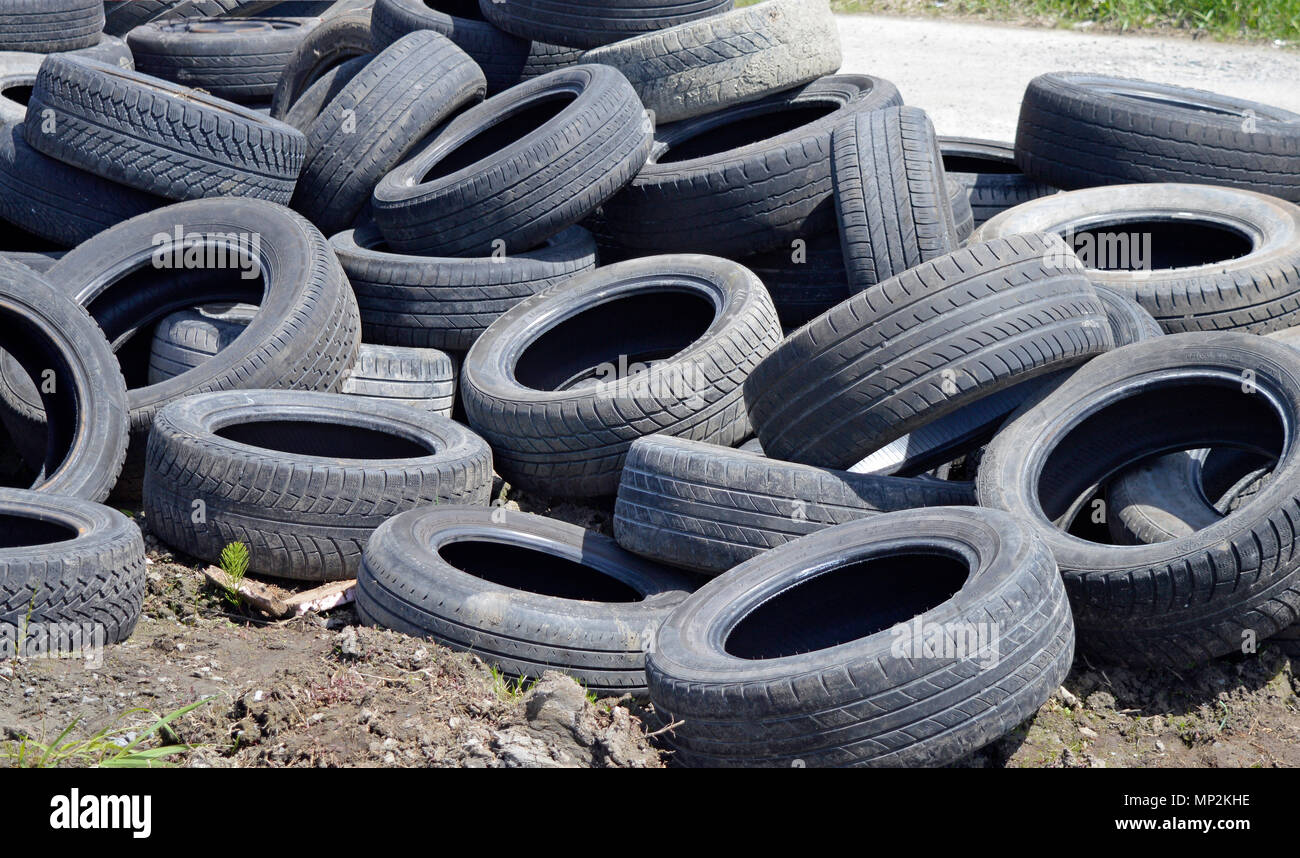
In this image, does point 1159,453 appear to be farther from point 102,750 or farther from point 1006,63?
point 1006,63

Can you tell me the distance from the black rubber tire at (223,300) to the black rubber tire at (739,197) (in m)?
1.81

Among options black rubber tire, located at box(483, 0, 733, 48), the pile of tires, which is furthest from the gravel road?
black rubber tire, located at box(483, 0, 733, 48)

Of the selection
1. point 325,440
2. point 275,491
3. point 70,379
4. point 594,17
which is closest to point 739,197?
point 594,17

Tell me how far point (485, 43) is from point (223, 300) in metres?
2.78

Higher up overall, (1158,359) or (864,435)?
(1158,359)

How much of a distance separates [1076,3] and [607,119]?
1078 centimetres

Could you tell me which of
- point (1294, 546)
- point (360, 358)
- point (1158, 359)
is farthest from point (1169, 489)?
point (360, 358)

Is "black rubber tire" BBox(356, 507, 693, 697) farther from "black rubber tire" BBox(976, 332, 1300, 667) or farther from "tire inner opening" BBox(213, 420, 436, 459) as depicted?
"black rubber tire" BBox(976, 332, 1300, 667)

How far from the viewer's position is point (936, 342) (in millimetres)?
4926

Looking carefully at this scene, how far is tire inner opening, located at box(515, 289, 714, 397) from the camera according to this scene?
23.3ft

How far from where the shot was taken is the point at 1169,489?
538 centimetres

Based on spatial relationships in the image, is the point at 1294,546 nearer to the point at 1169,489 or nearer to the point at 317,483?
the point at 1169,489

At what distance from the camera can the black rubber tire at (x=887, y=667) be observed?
3.85 metres

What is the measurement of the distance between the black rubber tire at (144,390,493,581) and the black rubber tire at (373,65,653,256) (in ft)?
5.28
